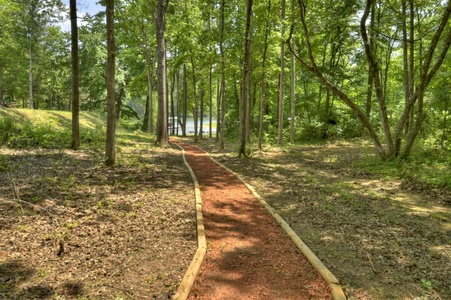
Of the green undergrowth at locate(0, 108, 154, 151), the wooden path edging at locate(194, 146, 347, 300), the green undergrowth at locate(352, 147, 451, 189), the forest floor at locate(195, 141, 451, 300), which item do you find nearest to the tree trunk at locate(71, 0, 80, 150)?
the green undergrowth at locate(0, 108, 154, 151)

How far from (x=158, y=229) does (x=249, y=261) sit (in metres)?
2.01

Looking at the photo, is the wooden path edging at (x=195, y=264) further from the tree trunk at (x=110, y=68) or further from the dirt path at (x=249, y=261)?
the tree trunk at (x=110, y=68)

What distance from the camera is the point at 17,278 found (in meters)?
3.57

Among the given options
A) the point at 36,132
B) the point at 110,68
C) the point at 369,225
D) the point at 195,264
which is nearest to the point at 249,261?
the point at 195,264

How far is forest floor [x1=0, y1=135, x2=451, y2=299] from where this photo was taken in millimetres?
3701

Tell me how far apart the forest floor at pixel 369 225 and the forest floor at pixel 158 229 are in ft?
0.07

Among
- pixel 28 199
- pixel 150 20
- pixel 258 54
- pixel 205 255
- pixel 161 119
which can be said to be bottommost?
pixel 205 255

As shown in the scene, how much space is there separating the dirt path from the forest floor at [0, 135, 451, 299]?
0.37m

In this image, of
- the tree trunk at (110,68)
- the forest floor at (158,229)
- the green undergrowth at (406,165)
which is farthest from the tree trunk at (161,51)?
the forest floor at (158,229)

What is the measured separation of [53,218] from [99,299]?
275 cm

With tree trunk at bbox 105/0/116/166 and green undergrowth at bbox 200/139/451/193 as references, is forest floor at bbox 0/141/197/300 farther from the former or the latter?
green undergrowth at bbox 200/139/451/193

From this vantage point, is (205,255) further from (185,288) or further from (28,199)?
(28,199)

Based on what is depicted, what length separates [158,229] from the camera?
5441mm

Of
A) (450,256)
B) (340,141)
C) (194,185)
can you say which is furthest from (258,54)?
(450,256)
